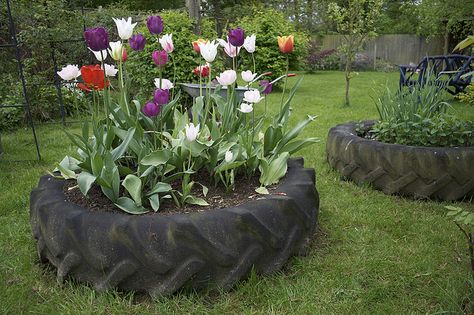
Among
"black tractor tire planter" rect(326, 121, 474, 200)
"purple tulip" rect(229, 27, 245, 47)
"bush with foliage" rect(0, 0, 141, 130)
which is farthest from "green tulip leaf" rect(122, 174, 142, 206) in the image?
"bush with foliage" rect(0, 0, 141, 130)

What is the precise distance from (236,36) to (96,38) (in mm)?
718

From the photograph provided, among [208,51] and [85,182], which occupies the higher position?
[208,51]

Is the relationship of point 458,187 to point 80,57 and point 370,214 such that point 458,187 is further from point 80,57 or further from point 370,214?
point 80,57

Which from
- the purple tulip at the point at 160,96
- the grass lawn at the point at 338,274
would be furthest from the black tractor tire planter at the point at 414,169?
the purple tulip at the point at 160,96

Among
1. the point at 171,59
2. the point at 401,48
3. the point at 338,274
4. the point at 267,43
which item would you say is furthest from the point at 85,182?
the point at 401,48

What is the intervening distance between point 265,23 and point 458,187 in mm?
8650

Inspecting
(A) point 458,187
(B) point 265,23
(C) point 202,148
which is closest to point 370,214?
(A) point 458,187

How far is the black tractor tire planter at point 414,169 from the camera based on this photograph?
126 inches

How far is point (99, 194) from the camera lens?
244cm

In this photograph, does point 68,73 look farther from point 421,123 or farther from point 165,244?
point 421,123

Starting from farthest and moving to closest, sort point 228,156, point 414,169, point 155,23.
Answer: point 414,169 < point 228,156 < point 155,23

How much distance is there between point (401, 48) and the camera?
19.8 metres

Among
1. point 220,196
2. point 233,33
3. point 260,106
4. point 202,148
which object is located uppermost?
point 233,33

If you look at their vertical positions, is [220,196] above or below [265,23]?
below
